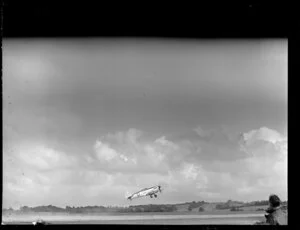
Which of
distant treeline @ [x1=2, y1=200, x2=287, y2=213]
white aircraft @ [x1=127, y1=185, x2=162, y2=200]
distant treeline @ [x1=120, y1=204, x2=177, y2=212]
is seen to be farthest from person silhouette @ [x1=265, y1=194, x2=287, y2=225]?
white aircraft @ [x1=127, y1=185, x2=162, y2=200]

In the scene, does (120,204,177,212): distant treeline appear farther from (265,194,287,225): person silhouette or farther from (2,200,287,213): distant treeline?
(265,194,287,225): person silhouette

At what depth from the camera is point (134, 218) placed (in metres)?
4.23

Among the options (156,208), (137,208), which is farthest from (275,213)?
(137,208)

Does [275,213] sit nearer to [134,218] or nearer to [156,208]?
[156,208]

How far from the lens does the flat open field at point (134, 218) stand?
4.16 m

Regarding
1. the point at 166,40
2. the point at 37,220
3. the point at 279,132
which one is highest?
the point at 166,40

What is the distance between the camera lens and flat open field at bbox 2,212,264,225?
4164 millimetres

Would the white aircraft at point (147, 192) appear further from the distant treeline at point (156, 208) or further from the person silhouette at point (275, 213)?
the person silhouette at point (275, 213)

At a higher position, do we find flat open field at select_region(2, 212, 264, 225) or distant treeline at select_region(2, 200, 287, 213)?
distant treeline at select_region(2, 200, 287, 213)
